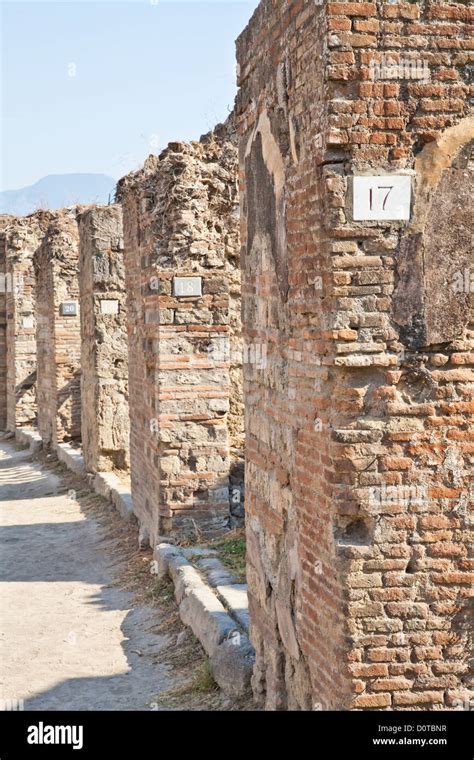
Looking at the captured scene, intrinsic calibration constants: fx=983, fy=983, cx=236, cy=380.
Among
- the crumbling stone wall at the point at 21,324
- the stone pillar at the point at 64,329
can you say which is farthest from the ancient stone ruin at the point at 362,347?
the crumbling stone wall at the point at 21,324

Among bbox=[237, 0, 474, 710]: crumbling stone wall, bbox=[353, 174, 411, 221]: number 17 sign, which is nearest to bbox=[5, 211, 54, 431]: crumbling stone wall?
bbox=[237, 0, 474, 710]: crumbling stone wall

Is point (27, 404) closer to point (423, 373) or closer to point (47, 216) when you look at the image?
point (47, 216)

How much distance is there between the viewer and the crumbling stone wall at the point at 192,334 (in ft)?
27.9

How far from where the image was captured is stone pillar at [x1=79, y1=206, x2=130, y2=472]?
12523 mm

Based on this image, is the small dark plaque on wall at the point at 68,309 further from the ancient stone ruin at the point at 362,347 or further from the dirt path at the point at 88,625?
the ancient stone ruin at the point at 362,347

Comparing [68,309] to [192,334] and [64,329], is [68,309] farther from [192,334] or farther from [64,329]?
[192,334]

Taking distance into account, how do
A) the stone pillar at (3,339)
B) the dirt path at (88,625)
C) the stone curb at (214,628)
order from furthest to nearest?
1. the stone pillar at (3,339)
2. the dirt path at (88,625)
3. the stone curb at (214,628)

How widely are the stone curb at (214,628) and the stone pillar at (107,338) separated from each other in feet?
15.6

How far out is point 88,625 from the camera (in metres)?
7.55

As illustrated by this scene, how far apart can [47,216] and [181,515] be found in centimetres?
1368

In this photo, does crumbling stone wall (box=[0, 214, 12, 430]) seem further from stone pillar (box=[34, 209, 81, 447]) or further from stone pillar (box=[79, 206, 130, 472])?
stone pillar (box=[79, 206, 130, 472])

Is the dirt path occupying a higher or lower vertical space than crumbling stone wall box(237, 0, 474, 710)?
lower

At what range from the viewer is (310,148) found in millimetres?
4094

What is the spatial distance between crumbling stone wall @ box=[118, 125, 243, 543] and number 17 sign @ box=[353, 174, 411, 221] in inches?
184
